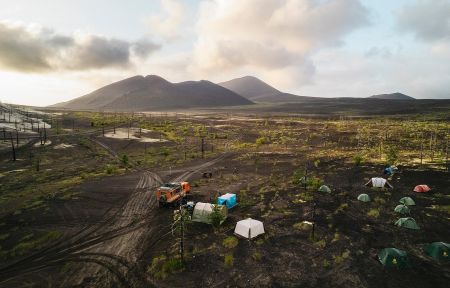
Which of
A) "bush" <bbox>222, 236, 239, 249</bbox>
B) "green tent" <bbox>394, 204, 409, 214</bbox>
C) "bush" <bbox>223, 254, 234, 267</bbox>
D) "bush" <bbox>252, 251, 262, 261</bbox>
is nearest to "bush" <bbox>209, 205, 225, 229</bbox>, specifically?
"bush" <bbox>222, 236, 239, 249</bbox>

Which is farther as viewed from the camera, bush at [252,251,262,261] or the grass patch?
bush at [252,251,262,261]

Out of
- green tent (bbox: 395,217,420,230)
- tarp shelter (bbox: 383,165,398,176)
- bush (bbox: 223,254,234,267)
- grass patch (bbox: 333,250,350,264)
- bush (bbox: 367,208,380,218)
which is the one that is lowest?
bush (bbox: 223,254,234,267)

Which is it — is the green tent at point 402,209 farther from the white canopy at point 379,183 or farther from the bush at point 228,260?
the bush at point 228,260

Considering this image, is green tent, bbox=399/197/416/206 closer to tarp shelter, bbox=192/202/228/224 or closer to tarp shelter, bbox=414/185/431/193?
tarp shelter, bbox=414/185/431/193

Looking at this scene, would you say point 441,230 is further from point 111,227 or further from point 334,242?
point 111,227

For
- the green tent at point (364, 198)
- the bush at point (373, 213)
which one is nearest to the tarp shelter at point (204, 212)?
the bush at point (373, 213)

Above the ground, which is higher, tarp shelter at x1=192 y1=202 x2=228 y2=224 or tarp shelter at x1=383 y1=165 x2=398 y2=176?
tarp shelter at x1=383 y1=165 x2=398 y2=176
